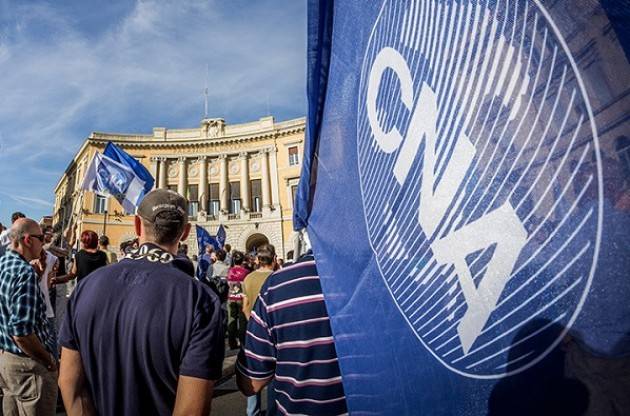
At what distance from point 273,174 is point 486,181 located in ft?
96.5

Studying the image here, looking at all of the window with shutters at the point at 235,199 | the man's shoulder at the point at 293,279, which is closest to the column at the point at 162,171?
the window with shutters at the point at 235,199

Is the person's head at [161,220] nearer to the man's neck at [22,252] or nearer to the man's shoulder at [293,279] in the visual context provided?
the man's shoulder at [293,279]

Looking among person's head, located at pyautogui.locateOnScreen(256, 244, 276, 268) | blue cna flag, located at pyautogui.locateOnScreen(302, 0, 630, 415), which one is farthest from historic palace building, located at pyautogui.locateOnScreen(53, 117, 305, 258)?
blue cna flag, located at pyautogui.locateOnScreen(302, 0, 630, 415)

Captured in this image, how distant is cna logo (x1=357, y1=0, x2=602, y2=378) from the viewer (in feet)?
1.43

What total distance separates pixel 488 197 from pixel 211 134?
109ft

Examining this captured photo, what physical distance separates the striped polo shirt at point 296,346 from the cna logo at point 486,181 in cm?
60

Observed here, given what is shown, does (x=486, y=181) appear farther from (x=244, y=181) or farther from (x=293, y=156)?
(x=244, y=181)

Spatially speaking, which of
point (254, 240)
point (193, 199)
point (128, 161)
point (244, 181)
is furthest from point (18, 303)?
point (193, 199)

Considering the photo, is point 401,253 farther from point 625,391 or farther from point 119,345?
point 119,345

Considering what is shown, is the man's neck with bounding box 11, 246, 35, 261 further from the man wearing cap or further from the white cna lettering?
the white cna lettering

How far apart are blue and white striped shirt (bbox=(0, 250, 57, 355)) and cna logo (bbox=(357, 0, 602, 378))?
244 centimetres

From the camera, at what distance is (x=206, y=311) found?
1.38 meters

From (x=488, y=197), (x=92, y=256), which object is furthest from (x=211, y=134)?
(x=488, y=197)

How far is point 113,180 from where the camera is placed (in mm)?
6918
